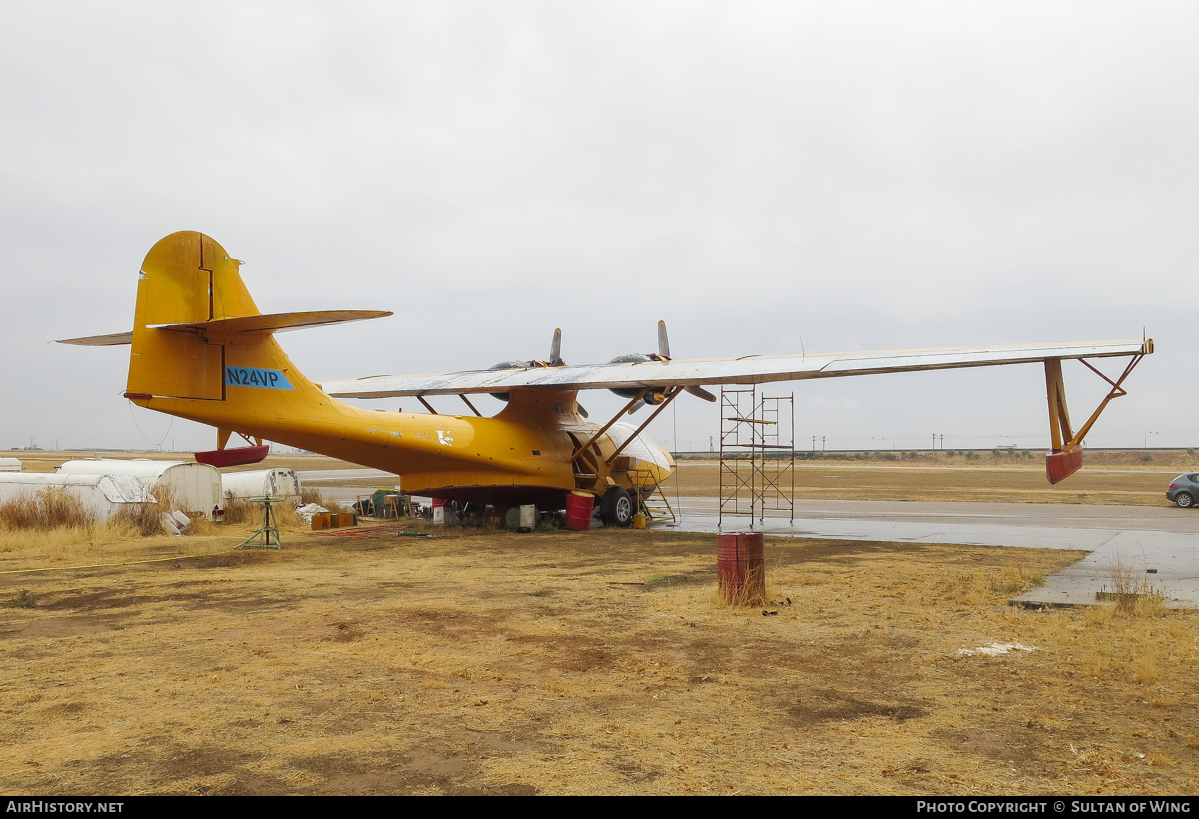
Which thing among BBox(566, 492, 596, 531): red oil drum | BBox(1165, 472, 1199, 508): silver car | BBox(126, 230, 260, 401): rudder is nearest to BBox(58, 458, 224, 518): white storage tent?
BBox(126, 230, 260, 401): rudder

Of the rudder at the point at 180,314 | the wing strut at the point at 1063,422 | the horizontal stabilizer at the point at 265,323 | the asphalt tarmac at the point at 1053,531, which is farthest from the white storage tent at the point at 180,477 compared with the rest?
the wing strut at the point at 1063,422

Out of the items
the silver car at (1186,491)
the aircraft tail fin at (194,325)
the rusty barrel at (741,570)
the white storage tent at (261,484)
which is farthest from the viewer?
the silver car at (1186,491)

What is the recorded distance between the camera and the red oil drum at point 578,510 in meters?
21.5

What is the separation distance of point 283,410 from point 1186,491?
1179 inches

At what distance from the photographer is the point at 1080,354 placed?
1529 cm

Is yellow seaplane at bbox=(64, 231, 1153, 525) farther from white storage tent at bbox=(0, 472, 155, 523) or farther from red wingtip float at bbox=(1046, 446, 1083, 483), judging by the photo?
white storage tent at bbox=(0, 472, 155, 523)

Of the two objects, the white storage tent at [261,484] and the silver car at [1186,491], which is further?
the silver car at [1186,491]

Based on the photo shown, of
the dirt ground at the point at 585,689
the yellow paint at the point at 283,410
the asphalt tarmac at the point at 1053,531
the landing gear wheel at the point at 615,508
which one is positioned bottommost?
the dirt ground at the point at 585,689

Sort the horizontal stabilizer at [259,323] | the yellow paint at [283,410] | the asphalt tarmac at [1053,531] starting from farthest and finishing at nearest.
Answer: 1. the yellow paint at [283,410]
2. the horizontal stabilizer at [259,323]
3. the asphalt tarmac at [1053,531]

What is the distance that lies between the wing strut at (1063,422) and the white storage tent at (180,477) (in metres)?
19.8

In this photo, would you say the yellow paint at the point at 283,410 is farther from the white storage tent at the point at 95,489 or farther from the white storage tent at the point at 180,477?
the white storage tent at the point at 180,477

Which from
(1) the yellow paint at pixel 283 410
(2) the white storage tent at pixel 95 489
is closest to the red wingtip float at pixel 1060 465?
(1) the yellow paint at pixel 283 410

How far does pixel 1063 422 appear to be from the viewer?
653 inches

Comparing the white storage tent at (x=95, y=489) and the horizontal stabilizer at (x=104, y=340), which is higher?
the horizontal stabilizer at (x=104, y=340)
